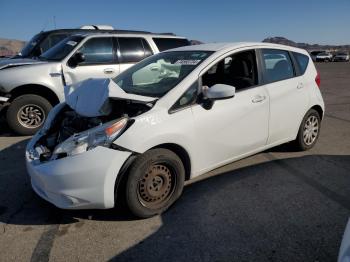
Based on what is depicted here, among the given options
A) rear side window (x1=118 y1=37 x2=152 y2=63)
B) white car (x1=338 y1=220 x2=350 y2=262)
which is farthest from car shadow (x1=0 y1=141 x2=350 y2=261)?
rear side window (x1=118 y1=37 x2=152 y2=63)

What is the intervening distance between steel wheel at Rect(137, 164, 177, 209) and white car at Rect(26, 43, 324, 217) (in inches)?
0.4

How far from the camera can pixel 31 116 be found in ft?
21.5

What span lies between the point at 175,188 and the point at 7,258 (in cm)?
163

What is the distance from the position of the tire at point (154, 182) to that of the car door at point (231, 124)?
1.14 feet

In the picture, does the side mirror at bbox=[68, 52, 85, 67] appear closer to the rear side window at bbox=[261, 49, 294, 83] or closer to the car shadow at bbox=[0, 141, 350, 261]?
the car shadow at bbox=[0, 141, 350, 261]

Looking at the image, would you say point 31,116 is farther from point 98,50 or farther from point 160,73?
point 160,73

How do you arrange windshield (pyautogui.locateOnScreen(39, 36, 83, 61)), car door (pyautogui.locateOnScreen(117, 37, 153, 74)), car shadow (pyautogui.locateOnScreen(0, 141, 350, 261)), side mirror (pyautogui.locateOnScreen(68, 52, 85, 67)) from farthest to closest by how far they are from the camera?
car door (pyautogui.locateOnScreen(117, 37, 153, 74)) < windshield (pyautogui.locateOnScreen(39, 36, 83, 61)) < side mirror (pyautogui.locateOnScreen(68, 52, 85, 67)) < car shadow (pyautogui.locateOnScreen(0, 141, 350, 261))

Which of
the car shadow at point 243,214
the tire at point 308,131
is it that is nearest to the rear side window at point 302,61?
the tire at point 308,131

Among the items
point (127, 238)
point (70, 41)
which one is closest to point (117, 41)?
point (70, 41)

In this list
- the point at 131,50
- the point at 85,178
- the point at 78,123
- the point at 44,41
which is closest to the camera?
the point at 85,178

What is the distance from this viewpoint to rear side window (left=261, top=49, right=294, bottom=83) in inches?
175

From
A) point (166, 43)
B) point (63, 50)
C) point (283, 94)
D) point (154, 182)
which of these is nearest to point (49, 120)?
point (154, 182)

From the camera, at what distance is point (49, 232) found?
3.23 meters

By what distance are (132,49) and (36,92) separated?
218 cm
